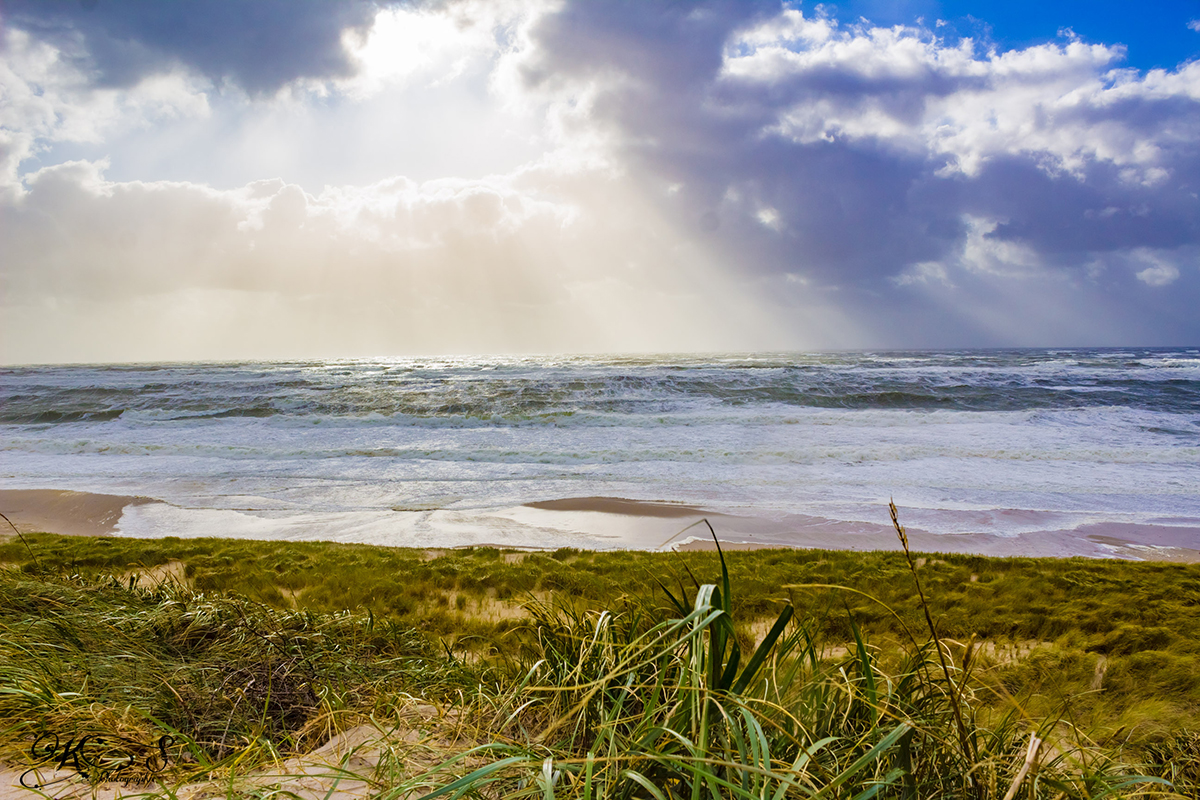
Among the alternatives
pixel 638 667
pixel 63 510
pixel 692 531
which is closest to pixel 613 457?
pixel 692 531

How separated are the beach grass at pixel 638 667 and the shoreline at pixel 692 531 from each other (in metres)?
1.11

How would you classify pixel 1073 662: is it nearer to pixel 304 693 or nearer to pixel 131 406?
pixel 304 693

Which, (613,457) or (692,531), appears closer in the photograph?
(692,531)

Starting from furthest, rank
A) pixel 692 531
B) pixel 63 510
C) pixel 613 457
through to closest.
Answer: pixel 613 457 < pixel 63 510 < pixel 692 531

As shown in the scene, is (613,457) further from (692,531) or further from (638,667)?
(638,667)

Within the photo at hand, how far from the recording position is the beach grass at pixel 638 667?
57.2 inches

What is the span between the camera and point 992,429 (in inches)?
650

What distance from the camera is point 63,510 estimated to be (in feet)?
31.0

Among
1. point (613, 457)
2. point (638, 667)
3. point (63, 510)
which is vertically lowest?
point (63, 510)

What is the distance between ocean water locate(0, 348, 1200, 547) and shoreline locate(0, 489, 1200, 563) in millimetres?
115

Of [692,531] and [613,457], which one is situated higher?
[613,457]

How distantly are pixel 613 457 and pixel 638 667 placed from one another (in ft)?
38.4

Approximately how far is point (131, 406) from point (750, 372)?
33630mm

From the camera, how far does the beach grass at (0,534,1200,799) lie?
4.77ft
